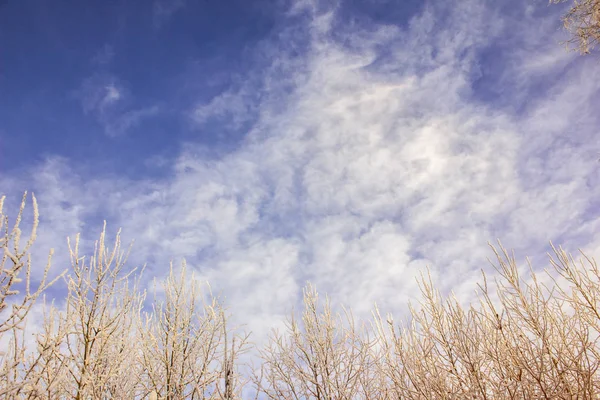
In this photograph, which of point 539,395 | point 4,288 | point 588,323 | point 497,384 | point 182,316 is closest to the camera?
point 4,288

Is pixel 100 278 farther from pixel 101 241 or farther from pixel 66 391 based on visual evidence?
pixel 66 391

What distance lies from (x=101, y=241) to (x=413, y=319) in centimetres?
626

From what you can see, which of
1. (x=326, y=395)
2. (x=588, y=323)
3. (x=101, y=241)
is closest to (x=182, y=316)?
(x=101, y=241)

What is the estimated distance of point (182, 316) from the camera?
8352 mm

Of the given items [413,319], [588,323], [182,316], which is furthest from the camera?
[182,316]

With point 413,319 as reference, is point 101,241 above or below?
above

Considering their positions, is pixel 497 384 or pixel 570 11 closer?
pixel 497 384

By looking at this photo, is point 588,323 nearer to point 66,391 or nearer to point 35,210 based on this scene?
point 35,210

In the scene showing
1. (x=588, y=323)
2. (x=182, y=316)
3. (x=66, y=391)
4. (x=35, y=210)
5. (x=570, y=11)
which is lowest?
(x=588, y=323)

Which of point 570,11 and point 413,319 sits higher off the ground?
point 570,11

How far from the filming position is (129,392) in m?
8.16

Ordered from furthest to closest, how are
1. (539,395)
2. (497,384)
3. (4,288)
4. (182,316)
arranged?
(182,316), (497,384), (539,395), (4,288)

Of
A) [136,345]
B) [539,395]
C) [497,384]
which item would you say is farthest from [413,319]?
[136,345]

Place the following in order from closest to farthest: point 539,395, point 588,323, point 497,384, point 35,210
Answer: point 35,210 → point 539,395 → point 497,384 → point 588,323
